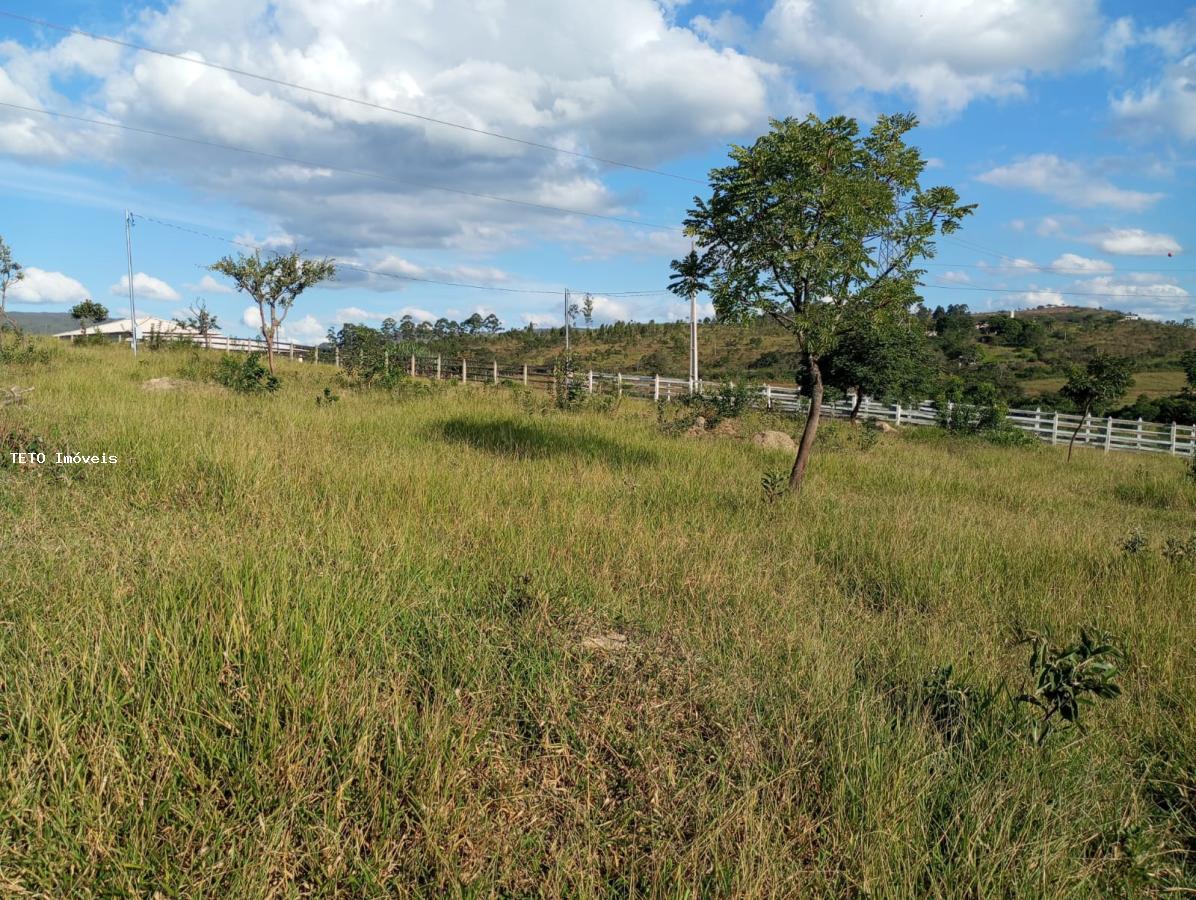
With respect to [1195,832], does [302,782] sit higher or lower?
higher

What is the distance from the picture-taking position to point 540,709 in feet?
10.7

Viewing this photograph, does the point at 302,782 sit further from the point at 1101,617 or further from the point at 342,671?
the point at 1101,617

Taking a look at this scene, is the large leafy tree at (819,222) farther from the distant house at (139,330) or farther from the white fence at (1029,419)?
the distant house at (139,330)

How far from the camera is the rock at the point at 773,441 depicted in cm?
1566

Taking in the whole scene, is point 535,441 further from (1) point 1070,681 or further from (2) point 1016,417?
(2) point 1016,417

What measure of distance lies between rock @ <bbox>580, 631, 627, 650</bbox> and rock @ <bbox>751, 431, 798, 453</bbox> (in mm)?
11751

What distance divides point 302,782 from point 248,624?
1.03 meters

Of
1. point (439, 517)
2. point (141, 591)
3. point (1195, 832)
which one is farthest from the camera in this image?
point (439, 517)

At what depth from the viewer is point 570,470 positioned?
31.4 ft

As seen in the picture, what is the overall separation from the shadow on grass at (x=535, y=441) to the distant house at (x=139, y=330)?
89.2 feet

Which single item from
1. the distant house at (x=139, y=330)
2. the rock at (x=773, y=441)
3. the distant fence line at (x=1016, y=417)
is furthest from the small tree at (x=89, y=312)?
the rock at (x=773, y=441)

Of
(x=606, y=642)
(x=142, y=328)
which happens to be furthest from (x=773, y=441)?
(x=142, y=328)

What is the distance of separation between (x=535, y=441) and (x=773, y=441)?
248 inches

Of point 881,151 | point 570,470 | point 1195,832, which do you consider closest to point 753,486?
point 570,470
